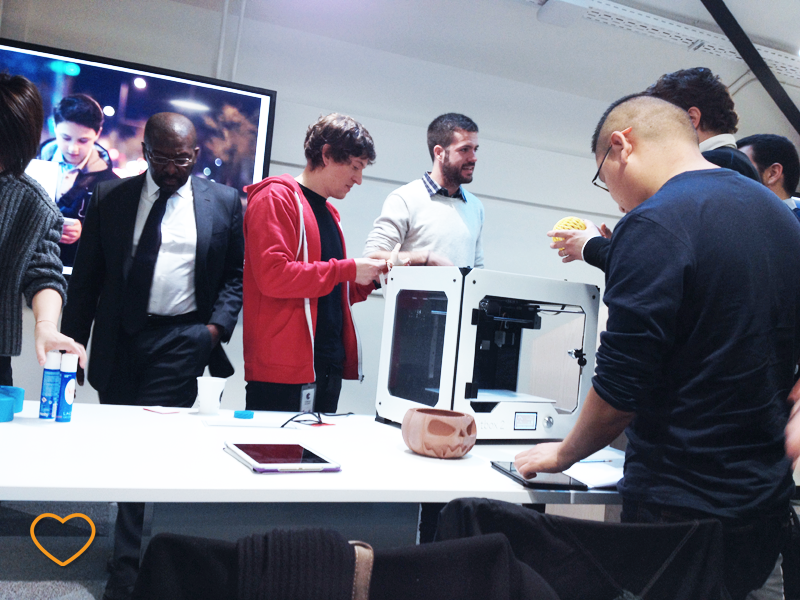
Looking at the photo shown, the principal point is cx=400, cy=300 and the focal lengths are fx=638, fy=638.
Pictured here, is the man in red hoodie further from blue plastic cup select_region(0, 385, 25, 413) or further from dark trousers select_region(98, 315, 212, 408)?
blue plastic cup select_region(0, 385, 25, 413)

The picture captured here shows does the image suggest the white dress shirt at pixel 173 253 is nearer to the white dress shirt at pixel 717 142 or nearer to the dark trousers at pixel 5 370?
the dark trousers at pixel 5 370

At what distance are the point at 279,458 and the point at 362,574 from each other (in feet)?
1.78

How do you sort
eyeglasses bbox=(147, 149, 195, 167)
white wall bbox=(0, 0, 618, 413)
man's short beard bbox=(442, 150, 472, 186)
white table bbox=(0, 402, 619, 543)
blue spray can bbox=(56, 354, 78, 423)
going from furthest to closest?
white wall bbox=(0, 0, 618, 413)
man's short beard bbox=(442, 150, 472, 186)
eyeglasses bbox=(147, 149, 195, 167)
blue spray can bbox=(56, 354, 78, 423)
white table bbox=(0, 402, 619, 543)

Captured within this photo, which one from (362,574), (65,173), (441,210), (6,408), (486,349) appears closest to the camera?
(362,574)

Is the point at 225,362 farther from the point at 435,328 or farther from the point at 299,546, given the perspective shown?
the point at 299,546

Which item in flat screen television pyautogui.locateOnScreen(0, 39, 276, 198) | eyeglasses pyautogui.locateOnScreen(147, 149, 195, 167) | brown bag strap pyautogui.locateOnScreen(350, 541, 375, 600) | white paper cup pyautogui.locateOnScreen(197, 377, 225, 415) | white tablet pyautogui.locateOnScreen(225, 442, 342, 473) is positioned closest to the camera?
brown bag strap pyautogui.locateOnScreen(350, 541, 375, 600)

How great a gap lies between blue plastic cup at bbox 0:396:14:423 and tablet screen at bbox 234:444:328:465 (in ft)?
1.53

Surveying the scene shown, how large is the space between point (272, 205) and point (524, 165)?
2.10 m

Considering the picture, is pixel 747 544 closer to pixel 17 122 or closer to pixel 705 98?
pixel 705 98

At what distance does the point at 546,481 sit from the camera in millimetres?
1109

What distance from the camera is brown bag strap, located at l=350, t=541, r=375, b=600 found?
0.54 m

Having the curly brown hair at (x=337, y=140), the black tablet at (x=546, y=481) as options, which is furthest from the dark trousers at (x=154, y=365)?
the black tablet at (x=546, y=481)

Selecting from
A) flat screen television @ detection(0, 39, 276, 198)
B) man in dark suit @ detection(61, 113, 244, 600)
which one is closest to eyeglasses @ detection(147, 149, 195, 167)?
man in dark suit @ detection(61, 113, 244, 600)

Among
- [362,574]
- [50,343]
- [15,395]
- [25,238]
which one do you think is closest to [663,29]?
[25,238]
